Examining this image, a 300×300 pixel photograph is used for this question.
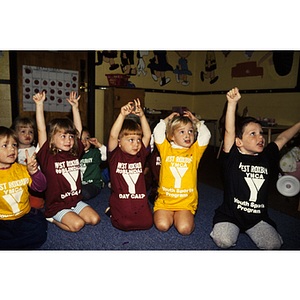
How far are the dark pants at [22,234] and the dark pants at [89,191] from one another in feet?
2.80

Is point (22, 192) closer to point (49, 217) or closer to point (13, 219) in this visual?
point (13, 219)

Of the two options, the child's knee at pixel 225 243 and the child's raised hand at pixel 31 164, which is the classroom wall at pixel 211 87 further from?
the child's knee at pixel 225 243

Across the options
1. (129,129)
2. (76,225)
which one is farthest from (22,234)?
(129,129)

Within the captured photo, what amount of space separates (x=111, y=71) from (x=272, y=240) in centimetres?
456

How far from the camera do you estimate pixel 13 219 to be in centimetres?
183

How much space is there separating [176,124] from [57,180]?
114cm

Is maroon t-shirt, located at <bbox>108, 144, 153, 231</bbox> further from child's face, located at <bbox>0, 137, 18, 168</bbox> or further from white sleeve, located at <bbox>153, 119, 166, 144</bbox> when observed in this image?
child's face, located at <bbox>0, 137, 18, 168</bbox>

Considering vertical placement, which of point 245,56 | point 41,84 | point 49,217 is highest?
point 245,56

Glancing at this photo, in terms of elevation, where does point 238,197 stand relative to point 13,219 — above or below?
above

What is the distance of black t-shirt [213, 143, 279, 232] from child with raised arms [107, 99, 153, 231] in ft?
2.13

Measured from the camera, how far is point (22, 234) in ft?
5.85

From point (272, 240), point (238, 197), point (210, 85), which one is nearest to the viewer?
point (272, 240)

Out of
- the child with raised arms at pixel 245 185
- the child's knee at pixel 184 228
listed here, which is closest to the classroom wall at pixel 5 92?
the child's knee at pixel 184 228

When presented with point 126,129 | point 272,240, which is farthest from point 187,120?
point 272,240
